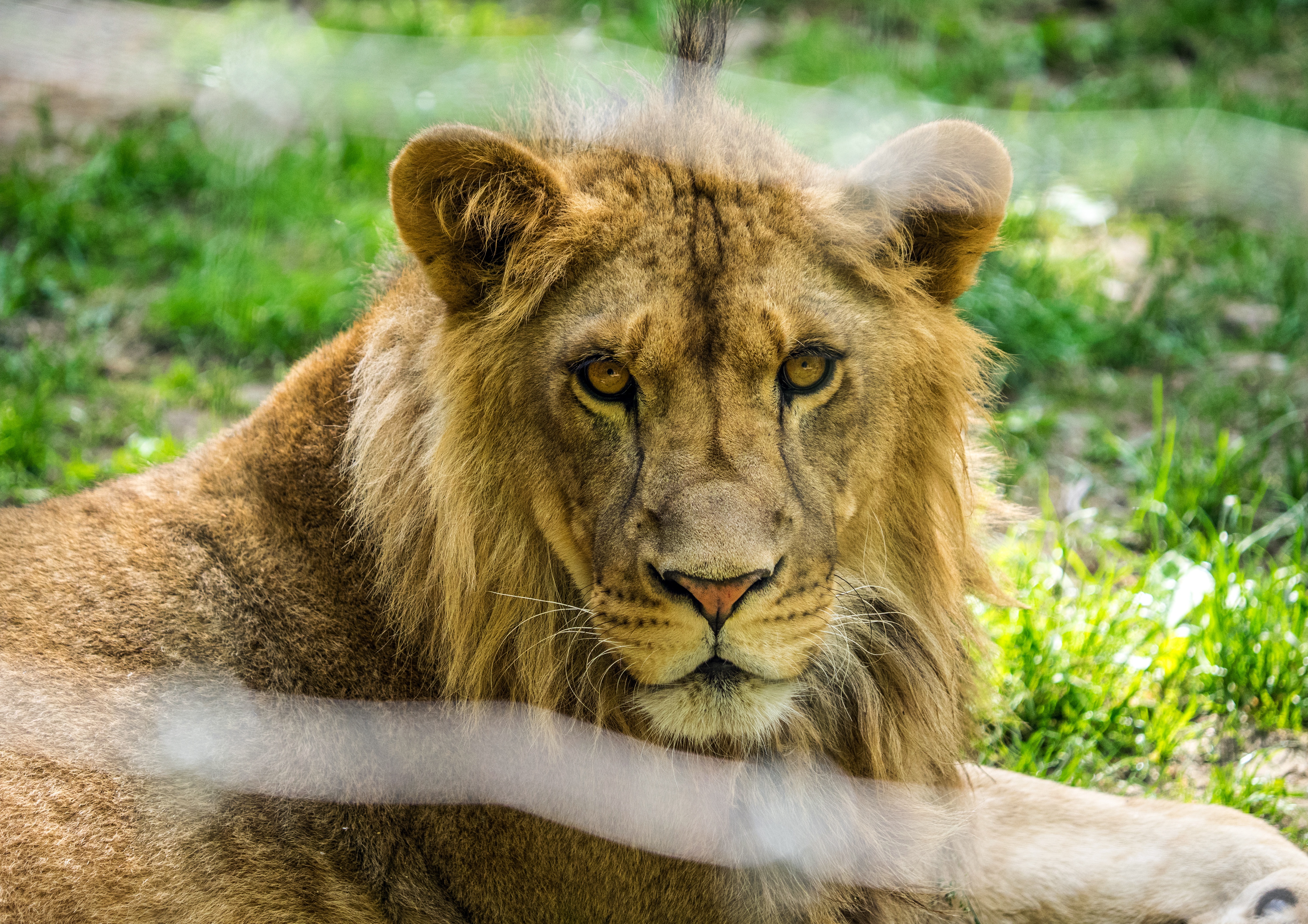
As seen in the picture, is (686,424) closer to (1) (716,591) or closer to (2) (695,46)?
(1) (716,591)

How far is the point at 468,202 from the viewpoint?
2.77 m

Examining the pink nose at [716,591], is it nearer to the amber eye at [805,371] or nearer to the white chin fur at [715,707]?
the white chin fur at [715,707]

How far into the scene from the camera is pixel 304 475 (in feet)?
10.4

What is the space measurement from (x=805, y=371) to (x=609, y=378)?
0.46m

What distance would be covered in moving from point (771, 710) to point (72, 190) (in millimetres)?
5896

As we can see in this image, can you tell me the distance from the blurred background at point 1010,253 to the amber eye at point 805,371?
94 cm

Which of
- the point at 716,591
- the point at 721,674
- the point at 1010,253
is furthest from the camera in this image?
the point at 1010,253

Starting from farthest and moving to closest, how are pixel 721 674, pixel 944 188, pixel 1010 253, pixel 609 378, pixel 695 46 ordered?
1. pixel 1010 253
2. pixel 695 46
3. pixel 944 188
4. pixel 609 378
5. pixel 721 674

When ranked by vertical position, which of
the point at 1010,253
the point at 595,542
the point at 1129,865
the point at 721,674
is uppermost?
the point at 595,542

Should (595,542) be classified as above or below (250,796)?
above

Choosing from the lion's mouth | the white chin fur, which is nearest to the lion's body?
the white chin fur

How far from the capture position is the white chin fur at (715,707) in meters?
2.62

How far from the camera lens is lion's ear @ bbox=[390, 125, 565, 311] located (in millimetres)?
2668

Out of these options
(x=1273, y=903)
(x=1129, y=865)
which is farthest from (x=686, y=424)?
(x=1273, y=903)
